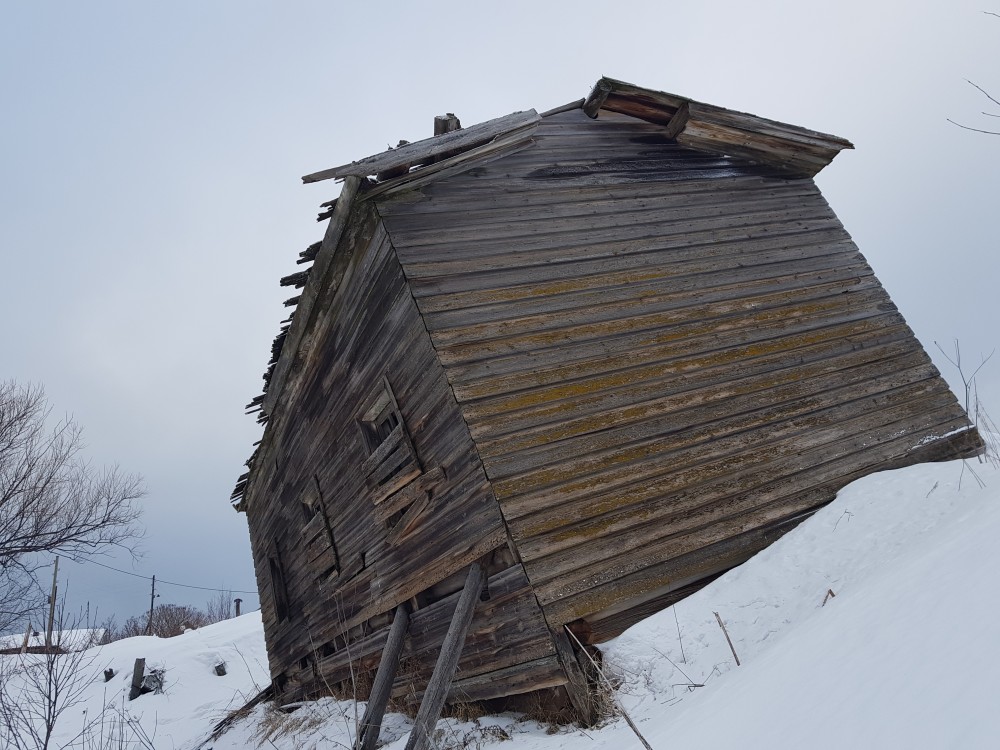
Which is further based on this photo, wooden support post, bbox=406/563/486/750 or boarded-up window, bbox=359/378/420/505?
boarded-up window, bbox=359/378/420/505

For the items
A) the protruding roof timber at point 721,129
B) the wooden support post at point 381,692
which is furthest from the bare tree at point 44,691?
the protruding roof timber at point 721,129

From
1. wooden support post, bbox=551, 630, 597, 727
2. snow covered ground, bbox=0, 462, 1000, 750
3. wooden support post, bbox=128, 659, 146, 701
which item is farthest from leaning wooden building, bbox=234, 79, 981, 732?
wooden support post, bbox=128, 659, 146, 701

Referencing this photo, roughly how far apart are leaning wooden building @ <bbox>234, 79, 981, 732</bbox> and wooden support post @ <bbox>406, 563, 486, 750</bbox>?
0.10 m

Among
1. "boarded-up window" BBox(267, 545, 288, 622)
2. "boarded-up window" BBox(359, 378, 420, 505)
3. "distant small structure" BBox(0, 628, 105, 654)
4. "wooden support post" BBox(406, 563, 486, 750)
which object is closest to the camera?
"wooden support post" BBox(406, 563, 486, 750)

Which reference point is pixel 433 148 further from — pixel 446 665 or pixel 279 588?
pixel 279 588

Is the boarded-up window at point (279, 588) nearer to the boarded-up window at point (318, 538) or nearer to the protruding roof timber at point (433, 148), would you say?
the boarded-up window at point (318, 538)

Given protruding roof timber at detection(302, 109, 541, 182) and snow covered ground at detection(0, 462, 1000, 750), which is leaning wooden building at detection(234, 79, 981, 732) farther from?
snow covered ground at detection(0, 462, 1000, 750)

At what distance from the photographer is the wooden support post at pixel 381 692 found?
18.1 ft

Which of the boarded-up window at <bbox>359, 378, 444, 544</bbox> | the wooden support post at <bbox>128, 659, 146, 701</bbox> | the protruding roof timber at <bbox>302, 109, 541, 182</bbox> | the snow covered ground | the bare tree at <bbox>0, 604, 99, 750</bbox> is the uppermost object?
the protruding roof timber at <bbox>302, 109, 541, 182</bbox>

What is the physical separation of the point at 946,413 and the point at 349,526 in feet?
22.7

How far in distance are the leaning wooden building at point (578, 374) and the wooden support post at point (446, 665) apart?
103 mm

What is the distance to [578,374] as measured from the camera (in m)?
5.72

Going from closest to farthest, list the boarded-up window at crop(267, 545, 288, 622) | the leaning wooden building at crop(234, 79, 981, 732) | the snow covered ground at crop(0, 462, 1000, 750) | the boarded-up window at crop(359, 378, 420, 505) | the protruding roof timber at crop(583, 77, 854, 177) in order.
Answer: the snow covered ground at crop(0, 462, 1000, 750) → the leaning wooden building at crop(234, 79, 981, 732) → the boarded-up window at crop(359, 378, 420, 505) → the protruding roof timber at crop(583, 77, 854, 177) → the boarded-up window at crop(267, 545, 288, 622)

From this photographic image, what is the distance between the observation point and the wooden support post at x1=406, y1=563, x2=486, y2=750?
15.1 feet
